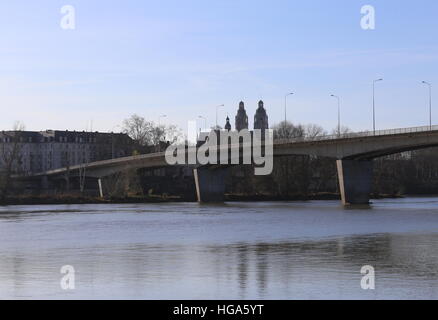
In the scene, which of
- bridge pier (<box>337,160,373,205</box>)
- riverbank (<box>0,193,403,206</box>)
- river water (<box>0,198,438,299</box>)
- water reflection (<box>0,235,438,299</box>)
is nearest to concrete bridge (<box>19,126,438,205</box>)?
bridge pier (<box>337,160,373,205</box>)

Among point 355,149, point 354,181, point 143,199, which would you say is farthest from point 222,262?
point 143,199

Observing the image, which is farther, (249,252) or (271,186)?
(271,186)

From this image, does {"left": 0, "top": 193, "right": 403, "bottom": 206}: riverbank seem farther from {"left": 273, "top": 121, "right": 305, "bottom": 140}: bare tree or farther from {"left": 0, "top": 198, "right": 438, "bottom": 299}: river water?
{"left": 0, "top": 198, "right": 438, "bottom": 299}: river water

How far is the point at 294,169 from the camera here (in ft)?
452

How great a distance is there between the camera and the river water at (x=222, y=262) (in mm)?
23141

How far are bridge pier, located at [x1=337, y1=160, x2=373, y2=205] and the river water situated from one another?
143 feet

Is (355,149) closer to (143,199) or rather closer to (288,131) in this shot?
(143,199)

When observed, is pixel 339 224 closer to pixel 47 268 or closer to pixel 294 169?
pixel 47 268

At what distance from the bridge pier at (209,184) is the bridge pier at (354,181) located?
95.4ft

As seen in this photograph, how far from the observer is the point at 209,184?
124625 mm
